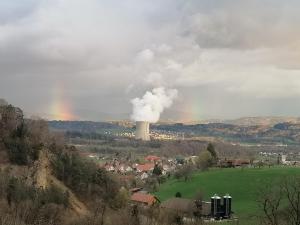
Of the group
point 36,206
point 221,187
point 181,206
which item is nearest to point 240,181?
point 221,187

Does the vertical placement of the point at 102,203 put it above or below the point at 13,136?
below

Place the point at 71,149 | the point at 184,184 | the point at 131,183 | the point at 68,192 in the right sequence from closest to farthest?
the point at 68,192, the point at 71,149, the point at 184,184, the point at 131,183

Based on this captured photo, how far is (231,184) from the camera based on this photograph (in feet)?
313

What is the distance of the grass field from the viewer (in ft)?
286

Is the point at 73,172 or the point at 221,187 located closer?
the point at 73,172

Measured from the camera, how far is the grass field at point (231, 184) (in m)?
87.2

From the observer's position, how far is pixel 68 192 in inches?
2665

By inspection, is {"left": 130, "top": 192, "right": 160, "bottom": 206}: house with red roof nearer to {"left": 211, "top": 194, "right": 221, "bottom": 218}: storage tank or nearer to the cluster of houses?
{"left": 211, "top": 194, "right": 221, "bottom": 218}: storage tank

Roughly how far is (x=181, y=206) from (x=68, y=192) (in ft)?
62.7

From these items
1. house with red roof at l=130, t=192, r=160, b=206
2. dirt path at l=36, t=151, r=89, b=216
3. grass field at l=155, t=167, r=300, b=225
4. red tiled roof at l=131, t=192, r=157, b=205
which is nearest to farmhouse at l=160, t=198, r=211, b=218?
house with red roof at l=130, t=192, r=160, b=206

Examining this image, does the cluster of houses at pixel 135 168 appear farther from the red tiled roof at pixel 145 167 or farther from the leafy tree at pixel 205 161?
the leafy tree at pixel 205 161

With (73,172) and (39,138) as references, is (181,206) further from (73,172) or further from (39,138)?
(39,138)

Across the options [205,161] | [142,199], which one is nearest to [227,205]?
[142,199]

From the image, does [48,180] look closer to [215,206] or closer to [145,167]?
[215,206]
